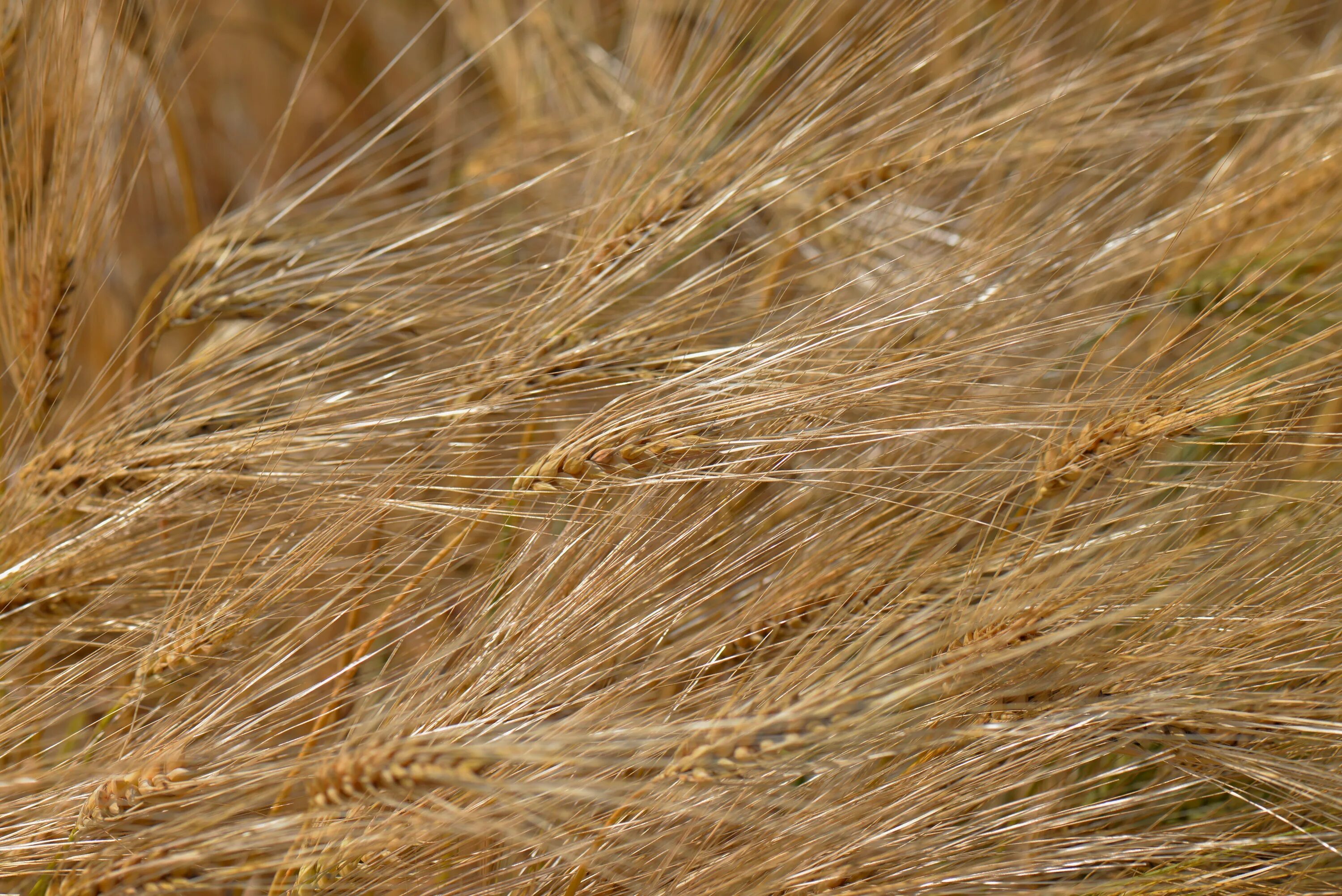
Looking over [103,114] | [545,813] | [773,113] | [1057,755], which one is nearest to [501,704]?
Answer: [545,813]

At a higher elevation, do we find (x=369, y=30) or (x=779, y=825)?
(x=369, y=30)

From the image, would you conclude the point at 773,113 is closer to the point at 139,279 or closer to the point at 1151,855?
the point at 1151,855

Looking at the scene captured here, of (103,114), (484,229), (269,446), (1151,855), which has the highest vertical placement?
(103,114)

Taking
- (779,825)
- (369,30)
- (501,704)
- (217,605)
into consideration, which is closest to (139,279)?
(369,30)

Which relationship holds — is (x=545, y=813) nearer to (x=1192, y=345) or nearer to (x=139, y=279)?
(x=1192, y=345)

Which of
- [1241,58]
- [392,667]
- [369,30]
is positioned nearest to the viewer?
[392,667]

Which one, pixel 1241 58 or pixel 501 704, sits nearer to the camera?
pixel 501 704

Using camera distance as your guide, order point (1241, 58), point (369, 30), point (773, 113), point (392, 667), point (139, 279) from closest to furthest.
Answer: point (392, 667), point (773, 113), point (1241, 58), point (139, 279), point (369, 30)
